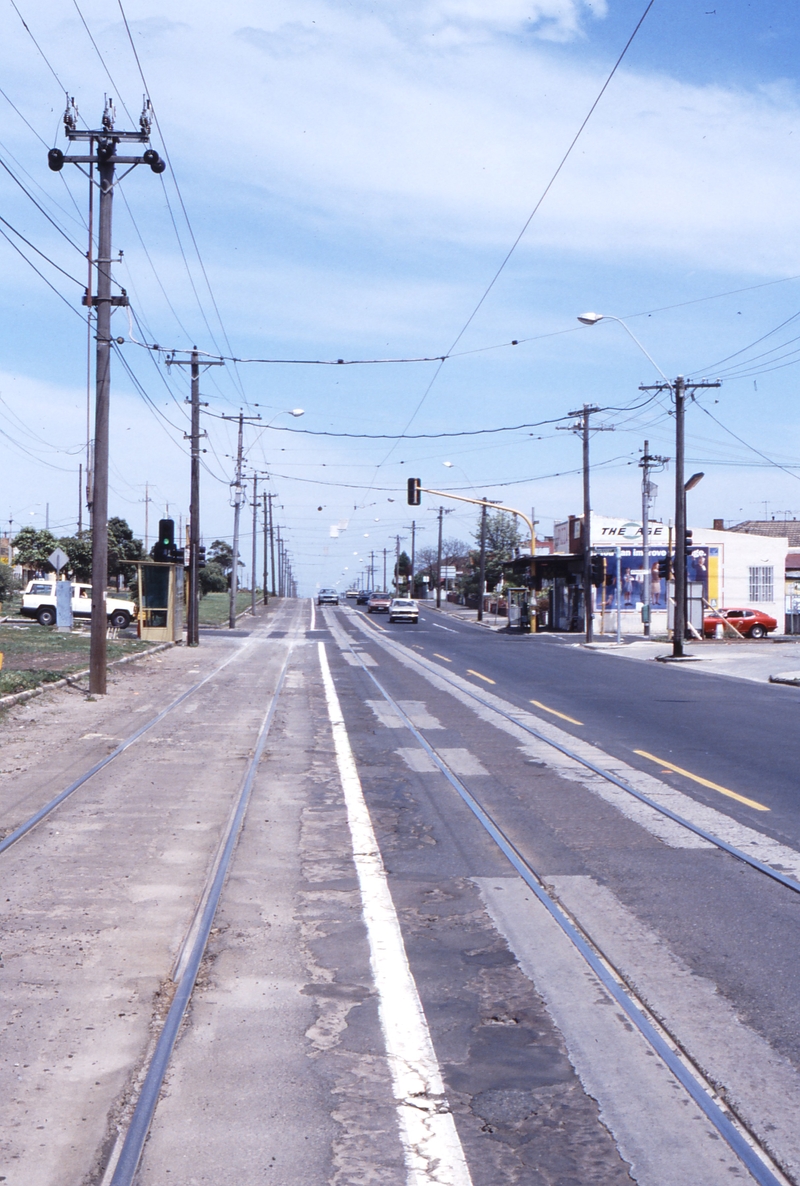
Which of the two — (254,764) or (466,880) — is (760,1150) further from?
(254,764)

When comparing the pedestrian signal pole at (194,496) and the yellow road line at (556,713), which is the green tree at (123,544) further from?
the yellow road line at (556,713)

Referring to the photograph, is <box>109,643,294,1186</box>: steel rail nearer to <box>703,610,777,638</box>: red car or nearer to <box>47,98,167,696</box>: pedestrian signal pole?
<box>47,98,167,696</box>: pedestrian signal pole

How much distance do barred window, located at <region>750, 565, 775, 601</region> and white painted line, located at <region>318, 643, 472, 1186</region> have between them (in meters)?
61.1

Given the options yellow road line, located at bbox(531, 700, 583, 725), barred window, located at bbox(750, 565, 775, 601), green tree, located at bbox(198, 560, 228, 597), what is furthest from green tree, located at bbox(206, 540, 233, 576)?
yellow road line, located at bbox(531, 700, 583, 725)

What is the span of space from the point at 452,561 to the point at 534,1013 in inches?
6441

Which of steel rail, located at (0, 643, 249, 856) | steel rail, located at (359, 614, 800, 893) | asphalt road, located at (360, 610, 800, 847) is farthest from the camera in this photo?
asphalt road, located at (360, 610, 800, 847)

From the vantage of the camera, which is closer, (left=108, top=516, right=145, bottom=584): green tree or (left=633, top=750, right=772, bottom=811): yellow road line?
(left=633, top=750, right=772, bottom=811): yellow road line

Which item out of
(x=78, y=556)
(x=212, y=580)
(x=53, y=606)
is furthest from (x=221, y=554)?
(x=53, y=606)

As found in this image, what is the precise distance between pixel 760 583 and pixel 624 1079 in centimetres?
6449

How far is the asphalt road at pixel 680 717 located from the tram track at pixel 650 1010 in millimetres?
1134

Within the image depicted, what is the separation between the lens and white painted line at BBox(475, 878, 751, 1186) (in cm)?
388

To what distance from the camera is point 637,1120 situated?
4.18 meters

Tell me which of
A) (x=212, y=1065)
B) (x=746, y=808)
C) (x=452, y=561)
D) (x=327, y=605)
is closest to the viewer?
(x=212, y=1065)

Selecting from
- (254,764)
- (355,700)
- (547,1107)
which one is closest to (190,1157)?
(547,1107)
